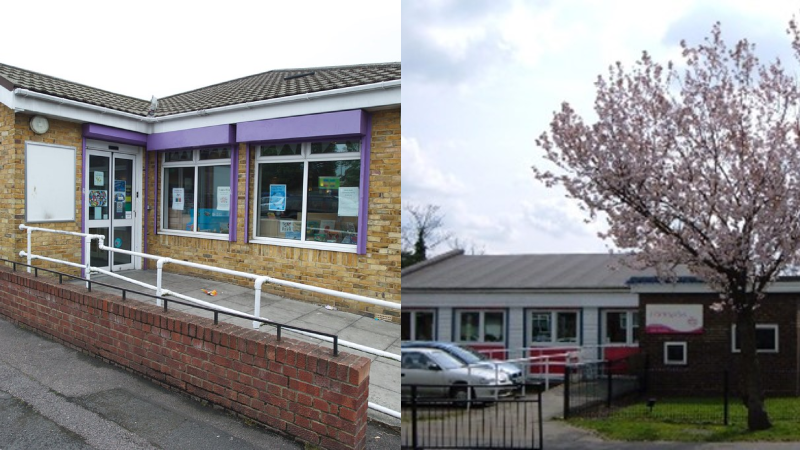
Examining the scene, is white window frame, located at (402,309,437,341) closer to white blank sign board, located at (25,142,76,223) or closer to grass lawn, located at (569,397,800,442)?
grass lawn, located at (569,397,800,442)

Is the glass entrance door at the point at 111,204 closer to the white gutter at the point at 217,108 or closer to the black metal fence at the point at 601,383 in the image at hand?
the white gutter at the point at 217,108

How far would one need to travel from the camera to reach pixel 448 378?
1186 millimetres

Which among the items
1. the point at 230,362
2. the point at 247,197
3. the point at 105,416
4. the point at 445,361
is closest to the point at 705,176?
the point at 445,361

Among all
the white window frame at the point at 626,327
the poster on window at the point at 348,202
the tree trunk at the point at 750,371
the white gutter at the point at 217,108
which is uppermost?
the white gutter at the point at 217,108

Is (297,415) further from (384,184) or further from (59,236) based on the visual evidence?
(59,236)

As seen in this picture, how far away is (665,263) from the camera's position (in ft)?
4.87

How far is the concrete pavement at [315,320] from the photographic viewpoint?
10.9ft

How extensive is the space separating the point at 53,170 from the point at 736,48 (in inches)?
231

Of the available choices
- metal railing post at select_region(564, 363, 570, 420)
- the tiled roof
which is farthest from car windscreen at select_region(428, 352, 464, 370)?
the tiled roof

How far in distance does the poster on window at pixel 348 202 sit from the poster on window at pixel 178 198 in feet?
7.30

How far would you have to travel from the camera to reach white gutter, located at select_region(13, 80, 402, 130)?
15.3 ft

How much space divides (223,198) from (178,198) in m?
0.74

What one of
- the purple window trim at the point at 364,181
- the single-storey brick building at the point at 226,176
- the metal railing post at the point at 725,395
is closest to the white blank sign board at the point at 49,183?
the single-storey brick building at the point at 226,176

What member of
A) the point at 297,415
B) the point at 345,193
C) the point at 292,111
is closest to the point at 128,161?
the point at 292,111
